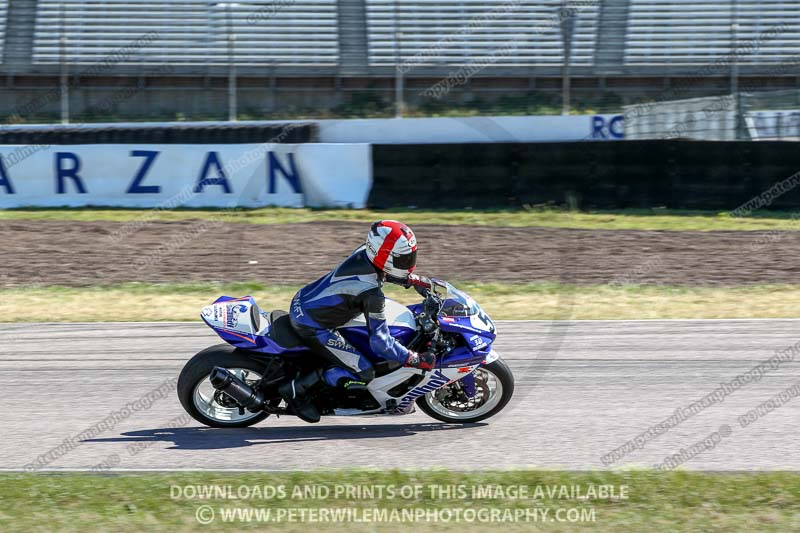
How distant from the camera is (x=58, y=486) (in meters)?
6.02

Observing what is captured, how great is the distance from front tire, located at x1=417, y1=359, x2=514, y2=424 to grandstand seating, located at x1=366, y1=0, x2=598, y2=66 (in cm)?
1914

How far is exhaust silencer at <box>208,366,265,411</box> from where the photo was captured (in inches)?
278

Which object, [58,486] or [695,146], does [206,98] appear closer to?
[695,146]

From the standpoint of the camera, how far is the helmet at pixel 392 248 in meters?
6.85

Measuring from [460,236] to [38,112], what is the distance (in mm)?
13032

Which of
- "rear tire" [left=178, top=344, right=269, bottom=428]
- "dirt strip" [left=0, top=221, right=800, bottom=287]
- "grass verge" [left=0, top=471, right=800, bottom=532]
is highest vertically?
"rear tire" [left=178, top=344, right=269, bottom=428]

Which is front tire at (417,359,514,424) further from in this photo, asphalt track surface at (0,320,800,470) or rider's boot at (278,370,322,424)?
rider's boot at (278,370,322,424)

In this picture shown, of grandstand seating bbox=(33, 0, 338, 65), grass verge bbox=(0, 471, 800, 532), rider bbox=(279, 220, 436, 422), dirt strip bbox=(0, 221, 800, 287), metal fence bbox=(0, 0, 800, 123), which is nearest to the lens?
grass verge bbox=(0, 471, 800, 532)

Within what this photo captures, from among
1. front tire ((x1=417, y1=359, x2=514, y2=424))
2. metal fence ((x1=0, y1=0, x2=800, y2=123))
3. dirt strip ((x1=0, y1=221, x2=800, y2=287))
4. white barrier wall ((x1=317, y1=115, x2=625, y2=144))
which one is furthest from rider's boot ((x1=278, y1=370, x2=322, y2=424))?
metal fence ((x1=0, y1=0, x2=800, y2=123))

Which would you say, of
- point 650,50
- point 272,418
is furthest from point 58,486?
point 650,50

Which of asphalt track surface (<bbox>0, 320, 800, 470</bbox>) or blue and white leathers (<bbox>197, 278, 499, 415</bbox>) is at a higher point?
blue and white leathers (<bbox>197, 278, 499, 415</bbox>)

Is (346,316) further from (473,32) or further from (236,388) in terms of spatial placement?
(473,32)

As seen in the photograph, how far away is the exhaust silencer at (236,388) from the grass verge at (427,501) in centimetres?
88


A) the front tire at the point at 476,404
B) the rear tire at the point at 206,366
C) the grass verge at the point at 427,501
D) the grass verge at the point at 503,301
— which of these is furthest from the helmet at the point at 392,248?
the grass verge at the point at 503,301
